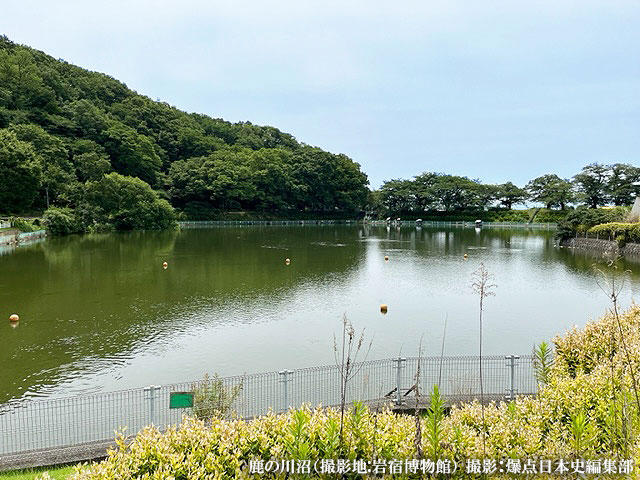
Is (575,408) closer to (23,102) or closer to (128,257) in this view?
(128,257)

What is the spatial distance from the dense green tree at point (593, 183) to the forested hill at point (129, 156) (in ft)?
131

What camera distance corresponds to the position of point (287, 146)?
124m

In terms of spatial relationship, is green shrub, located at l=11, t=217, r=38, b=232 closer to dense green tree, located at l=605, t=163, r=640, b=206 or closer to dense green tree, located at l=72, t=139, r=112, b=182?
dense green tree, located at l=72, t=139, r=112, b=182

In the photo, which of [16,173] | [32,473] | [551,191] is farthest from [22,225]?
[551,191]

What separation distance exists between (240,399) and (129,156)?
257ft

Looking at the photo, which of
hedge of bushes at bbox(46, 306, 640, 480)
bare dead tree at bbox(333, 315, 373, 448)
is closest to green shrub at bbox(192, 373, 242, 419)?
bare dead tree at bbox(333, 315, 373, 448)

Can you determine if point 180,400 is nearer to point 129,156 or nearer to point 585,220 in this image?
point 585,220

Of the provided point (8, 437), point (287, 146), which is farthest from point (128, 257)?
point (287, 146)

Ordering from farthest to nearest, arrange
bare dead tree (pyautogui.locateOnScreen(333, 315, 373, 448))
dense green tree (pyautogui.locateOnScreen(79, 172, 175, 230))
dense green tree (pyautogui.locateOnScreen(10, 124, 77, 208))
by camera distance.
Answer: dense green tree (pyautogui.locateOnScreen(79, 172, 175, 230)) → dense green tree (pyautogui.locateOnScreen(10, 124, 77, 208)) → bare dead tree (pyautogui.locateOnScreen(333, 315, 373, 448))

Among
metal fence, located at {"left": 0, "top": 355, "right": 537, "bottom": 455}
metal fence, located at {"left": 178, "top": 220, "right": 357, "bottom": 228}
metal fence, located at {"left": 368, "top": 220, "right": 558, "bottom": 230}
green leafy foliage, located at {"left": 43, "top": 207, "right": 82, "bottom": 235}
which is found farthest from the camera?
metal fence, located at {"left": 368, "top": 220, "right": 558, "bottom": 230}

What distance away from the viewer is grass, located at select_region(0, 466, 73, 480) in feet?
21.5

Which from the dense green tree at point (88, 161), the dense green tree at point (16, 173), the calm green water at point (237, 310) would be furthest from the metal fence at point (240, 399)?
the dense green tree at point (88, 161)

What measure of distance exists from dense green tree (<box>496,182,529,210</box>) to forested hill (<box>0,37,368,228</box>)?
88.0 ft

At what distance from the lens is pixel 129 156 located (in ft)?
264
